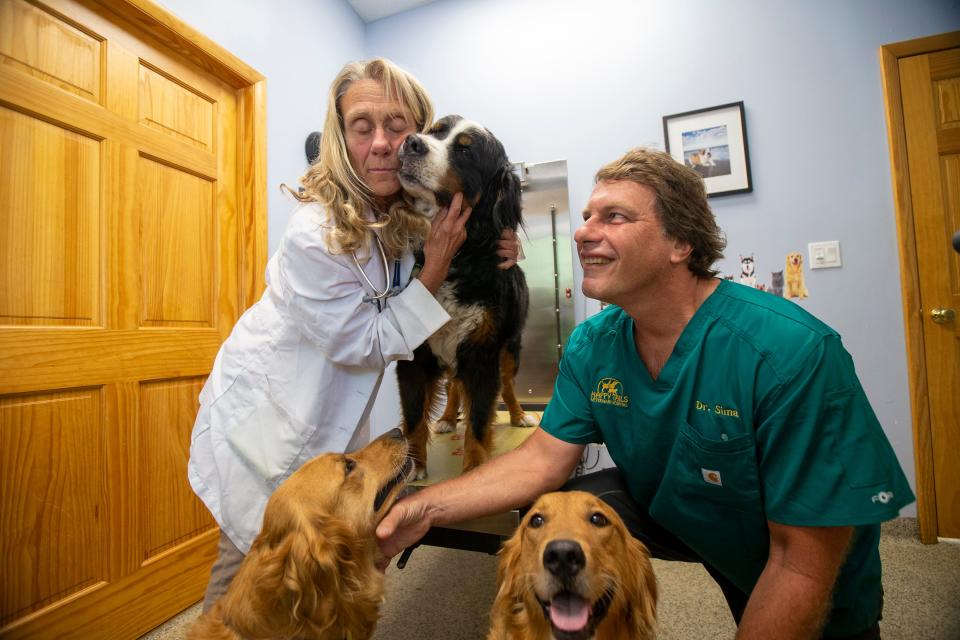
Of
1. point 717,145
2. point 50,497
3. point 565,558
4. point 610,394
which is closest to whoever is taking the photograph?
point 565,558

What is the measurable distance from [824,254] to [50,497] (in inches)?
139

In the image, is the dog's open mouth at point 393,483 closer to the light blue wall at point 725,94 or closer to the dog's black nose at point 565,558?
the dog's black nose at point 565,558

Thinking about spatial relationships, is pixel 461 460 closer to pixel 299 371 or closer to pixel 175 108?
pixel 299 371

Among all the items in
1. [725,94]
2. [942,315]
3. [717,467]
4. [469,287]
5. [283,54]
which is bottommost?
[717,467]

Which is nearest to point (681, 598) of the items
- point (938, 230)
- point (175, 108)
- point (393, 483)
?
point (393, 483)

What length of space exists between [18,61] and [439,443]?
1.99m

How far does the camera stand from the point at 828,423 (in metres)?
0.91

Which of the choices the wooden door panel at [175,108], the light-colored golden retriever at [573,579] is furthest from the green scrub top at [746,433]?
A: the wooden door panel at [175,108]

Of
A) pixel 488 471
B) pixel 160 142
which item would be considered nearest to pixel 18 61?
pixel 160 142

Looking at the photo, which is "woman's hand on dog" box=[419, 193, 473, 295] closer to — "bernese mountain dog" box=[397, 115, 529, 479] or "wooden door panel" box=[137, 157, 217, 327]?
"bernese mountain dog" box=[397, 115, 529, 479]

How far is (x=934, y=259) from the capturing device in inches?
90.3

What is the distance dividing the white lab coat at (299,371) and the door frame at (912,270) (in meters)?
2.49

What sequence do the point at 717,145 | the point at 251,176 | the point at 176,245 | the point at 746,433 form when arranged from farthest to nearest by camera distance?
the point at 717,145 → the point at 251,176 → the point at 176,245 → the point at 746,433

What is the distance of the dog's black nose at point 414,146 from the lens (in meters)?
1.24
